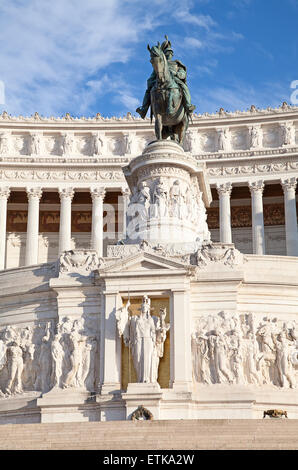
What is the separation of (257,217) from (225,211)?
2.45m

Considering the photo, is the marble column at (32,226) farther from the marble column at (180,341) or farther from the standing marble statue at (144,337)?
the standing marble statue at (144,337)

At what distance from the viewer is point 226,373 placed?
82.6ft

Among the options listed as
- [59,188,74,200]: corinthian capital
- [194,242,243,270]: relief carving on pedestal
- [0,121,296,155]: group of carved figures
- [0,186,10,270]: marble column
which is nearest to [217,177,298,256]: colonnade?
[0,121,296,155]: group of carved figures

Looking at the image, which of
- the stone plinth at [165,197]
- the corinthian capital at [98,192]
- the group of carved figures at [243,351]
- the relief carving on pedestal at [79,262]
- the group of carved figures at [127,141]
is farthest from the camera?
the group of carved figures at [127,141]

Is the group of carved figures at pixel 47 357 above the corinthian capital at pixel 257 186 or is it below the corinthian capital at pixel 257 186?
below

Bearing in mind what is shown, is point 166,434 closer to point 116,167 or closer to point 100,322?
point 100,322

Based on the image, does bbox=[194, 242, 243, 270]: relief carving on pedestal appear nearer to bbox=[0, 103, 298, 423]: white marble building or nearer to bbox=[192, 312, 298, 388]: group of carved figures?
bbox=[0, 103, 298, 423]: white marble building

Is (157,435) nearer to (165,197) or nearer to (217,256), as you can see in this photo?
(217,256)

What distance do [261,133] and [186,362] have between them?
40.7 metres

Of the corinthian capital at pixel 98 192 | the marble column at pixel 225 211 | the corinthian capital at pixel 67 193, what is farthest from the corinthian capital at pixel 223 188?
the corinthian capital at pixel 67 193

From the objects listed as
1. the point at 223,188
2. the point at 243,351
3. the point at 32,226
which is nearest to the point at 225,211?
the point at 223,188

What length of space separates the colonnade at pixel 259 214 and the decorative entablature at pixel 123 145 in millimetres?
874

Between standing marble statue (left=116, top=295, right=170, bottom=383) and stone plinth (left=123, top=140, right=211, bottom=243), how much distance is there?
6.69m

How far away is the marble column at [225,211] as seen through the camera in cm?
5941
